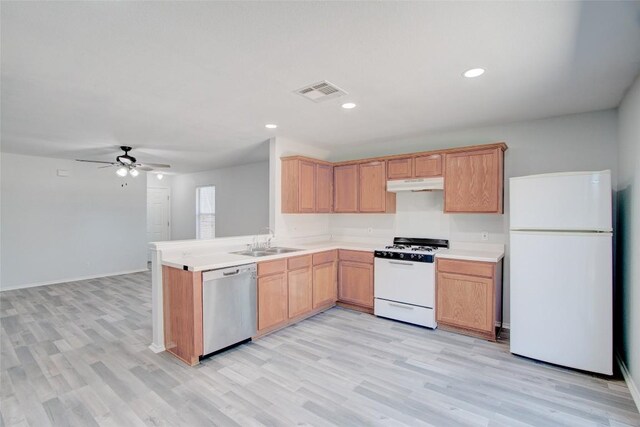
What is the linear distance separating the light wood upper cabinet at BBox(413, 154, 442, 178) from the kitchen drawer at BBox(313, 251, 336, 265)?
1.60 meters

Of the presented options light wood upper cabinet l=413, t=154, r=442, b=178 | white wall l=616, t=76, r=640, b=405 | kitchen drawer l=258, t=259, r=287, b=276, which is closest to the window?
kitchen drawer l=258, t=259, r=287, b=276

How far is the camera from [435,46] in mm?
1961

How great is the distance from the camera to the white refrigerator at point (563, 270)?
8.36ft

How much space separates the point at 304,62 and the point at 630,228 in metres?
3.03

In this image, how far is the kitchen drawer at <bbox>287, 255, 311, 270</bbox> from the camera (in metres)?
3.75

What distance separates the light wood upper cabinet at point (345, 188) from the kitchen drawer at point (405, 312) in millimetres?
1483

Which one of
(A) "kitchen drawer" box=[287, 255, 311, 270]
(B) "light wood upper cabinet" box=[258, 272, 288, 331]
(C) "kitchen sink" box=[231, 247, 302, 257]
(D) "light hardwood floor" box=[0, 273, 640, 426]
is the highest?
(C) "kitchen sink" box=[231, 247, 302, 257]

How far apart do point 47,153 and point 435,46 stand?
656 centimetres

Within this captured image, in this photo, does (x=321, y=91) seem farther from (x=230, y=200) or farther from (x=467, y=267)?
(x=230, y=200)

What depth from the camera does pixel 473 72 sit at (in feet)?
7.66

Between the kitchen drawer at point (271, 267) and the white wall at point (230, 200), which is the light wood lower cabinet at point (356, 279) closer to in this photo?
the kitchen drawer at point (271, 267)

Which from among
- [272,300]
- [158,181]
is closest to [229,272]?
[272,300]

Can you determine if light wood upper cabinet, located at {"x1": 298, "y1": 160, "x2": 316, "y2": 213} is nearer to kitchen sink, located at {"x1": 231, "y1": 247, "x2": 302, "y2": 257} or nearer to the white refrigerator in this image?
kitchen sink, located at {"x1": 231, "y1": 247, "x2": 302, "y2": 257}

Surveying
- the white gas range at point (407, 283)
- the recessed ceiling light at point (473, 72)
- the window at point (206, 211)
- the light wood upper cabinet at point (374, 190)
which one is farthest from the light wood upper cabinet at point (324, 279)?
the window at point (206, 211)
